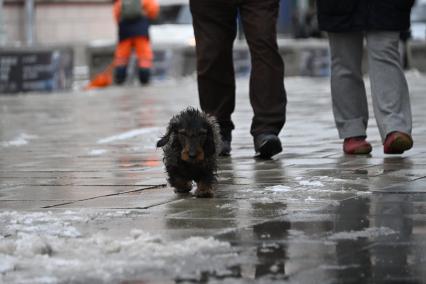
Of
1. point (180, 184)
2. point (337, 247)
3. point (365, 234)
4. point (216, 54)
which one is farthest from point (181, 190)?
point (216, 54)

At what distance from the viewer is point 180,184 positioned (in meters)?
6.31

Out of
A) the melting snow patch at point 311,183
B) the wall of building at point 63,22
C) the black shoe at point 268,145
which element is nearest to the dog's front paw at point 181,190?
the melting snow patch at point 311,183

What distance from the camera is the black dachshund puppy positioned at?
6156 millimetres

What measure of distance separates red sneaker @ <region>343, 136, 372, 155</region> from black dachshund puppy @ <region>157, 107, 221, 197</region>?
2066mm

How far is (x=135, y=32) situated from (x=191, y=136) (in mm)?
17852

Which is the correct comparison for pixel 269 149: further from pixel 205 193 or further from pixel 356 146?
pixel 205 193

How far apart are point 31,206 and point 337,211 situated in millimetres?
1562

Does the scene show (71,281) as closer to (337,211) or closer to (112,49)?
(337,211)

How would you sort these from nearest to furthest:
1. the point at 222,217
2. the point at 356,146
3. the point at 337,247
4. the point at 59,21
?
1. the point at 337,247
2. the point at 222,217
3. the point at 356,146
4. the point at 59,21

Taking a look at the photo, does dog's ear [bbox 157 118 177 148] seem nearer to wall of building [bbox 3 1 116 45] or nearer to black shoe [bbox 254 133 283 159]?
black shoe [bbox 254 133 283 159]

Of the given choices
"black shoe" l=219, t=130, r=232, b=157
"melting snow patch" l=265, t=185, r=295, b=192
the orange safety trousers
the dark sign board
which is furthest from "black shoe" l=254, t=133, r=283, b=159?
the orange safety trousers

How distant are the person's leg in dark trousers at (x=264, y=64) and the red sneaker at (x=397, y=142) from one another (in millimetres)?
811

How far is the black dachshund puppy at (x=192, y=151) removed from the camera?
6.16 metres

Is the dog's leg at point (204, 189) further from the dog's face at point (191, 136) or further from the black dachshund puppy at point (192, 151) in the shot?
the dog's face at point (191, 136)
